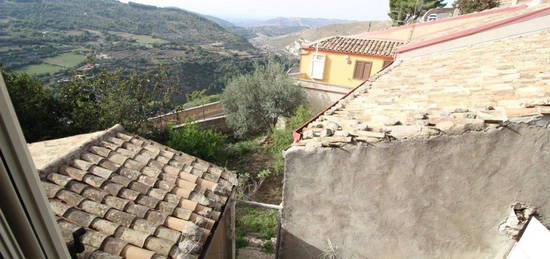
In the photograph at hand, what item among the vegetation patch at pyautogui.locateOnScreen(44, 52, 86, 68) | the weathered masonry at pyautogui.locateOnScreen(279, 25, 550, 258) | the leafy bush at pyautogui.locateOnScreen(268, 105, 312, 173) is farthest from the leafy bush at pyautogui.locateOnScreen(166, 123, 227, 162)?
the vegetation patch at pyautogui.locateOnScreen(44, 52, 86, 68)

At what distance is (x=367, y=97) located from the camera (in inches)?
224

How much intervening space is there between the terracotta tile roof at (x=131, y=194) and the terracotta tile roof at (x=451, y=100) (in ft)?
5.45

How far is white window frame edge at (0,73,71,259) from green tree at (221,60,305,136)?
553 inches

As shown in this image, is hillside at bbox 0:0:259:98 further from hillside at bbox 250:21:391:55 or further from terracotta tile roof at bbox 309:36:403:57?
hillside at bbox 250:21:391:55

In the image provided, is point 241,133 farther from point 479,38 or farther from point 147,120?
point 479,38

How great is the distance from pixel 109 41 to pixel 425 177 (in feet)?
253

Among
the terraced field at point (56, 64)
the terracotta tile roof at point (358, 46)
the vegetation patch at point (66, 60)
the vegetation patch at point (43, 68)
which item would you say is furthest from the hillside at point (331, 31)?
the terracotta tile roof at point (358, 46)

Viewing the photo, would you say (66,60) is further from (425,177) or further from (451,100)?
(425,177)

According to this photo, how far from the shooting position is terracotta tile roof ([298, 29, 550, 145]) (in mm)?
3230

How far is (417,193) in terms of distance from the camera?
355 centimetres

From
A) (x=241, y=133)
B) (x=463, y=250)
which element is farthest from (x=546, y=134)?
(x=241, y=133)

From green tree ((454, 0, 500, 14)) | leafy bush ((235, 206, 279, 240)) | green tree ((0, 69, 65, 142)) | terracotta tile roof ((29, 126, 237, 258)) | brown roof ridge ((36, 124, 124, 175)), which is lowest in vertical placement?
leafy bush ((235, 206, 279, 240))

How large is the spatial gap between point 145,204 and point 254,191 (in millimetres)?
6402

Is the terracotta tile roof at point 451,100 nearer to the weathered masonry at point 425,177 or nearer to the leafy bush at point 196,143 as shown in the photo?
the weathered masonry at point 425,177
